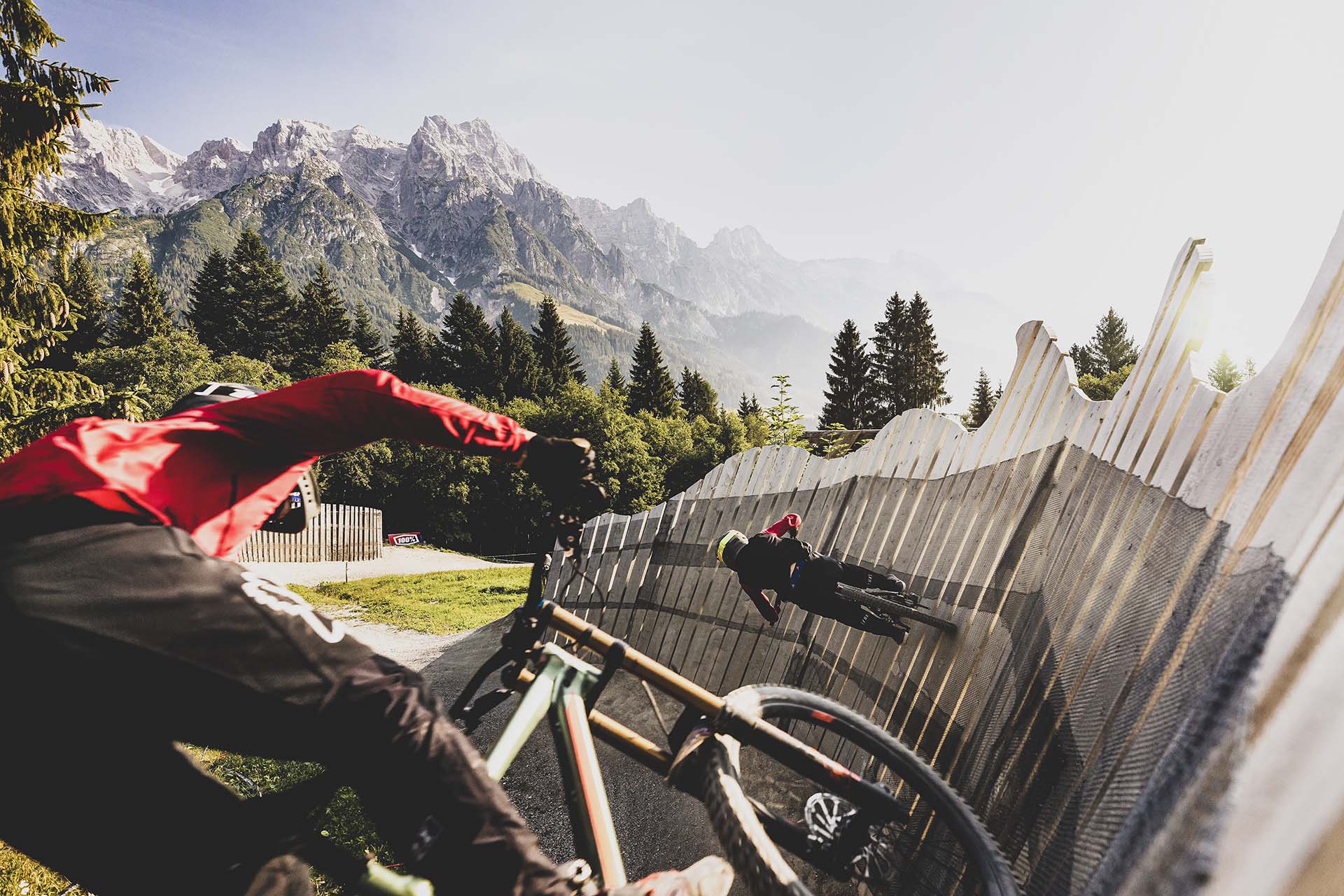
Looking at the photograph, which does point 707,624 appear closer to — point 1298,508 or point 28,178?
point 1298,508

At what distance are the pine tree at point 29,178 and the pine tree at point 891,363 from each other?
1826 inches

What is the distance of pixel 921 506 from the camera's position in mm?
3215

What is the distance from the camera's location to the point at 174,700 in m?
1.40

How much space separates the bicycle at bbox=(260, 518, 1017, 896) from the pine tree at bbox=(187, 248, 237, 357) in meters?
67.9

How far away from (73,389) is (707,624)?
10.4 meters

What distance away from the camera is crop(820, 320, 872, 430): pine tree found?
162ft

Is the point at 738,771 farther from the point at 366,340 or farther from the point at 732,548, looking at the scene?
the point at 366,340

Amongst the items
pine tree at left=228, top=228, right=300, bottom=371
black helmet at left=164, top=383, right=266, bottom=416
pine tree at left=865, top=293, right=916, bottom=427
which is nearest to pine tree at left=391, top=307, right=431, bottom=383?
pine tree at left=228, top=228, right=300, bottom=371

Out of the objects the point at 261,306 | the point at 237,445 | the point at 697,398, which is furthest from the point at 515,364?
the point at 237,445

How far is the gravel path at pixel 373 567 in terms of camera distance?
15.1 m

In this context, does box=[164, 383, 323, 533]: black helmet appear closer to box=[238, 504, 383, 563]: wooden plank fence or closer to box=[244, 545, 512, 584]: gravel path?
box=[244, 545, 512, 584]: gravel path

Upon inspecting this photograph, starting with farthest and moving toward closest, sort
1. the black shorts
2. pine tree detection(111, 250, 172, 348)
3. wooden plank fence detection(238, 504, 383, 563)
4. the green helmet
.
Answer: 1. pine tree detection(111, 250, 172, 348)
2. wooden plank fence detection(238, 504, 383, 563)
3. the green helmet
4. the black shorts

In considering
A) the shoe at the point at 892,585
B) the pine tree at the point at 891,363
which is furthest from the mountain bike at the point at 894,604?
the pine tree at the point at 891,363

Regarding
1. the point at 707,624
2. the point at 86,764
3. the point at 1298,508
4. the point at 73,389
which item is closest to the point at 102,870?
the point at 86,764
